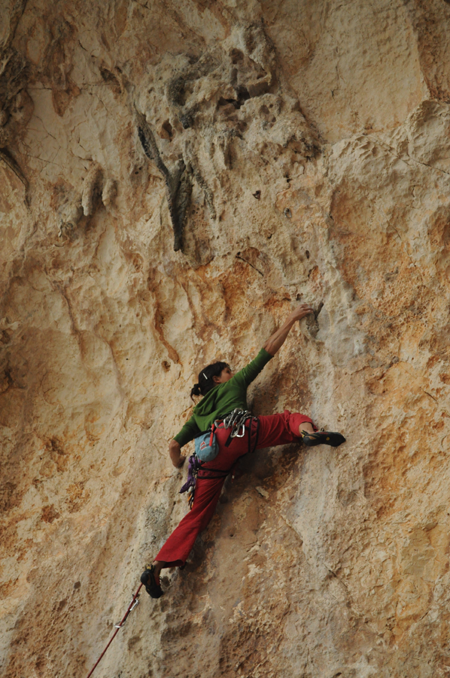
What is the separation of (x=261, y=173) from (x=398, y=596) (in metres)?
2.73

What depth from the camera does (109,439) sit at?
4.67m

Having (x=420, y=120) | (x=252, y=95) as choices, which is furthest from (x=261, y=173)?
(x=420, y=120)

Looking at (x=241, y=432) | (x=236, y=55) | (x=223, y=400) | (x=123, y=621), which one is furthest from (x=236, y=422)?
(x=236, y=55)

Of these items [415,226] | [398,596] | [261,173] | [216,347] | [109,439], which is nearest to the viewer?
[398,596]

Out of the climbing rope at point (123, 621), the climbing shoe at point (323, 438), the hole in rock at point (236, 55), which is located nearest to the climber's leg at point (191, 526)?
the climbing rope at point (123, 621)

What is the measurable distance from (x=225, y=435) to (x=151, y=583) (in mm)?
936

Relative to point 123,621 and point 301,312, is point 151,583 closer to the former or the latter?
point 123,621

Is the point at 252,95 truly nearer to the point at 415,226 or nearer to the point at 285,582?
the point at 415,226

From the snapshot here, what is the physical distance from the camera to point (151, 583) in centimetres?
325

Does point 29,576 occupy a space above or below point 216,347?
below

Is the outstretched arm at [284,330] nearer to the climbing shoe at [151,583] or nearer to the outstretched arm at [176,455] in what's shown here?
the outstretched arm at [176,455]

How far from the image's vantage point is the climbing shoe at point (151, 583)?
3.23 m

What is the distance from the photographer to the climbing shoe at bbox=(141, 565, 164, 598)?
323 cm

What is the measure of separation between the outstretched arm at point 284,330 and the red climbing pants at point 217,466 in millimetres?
434
